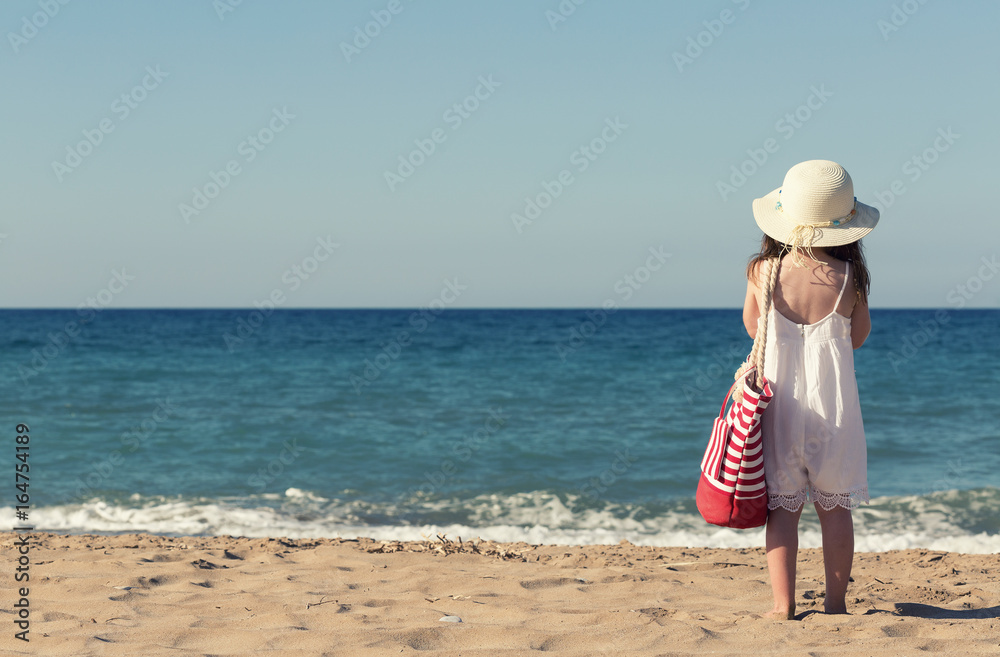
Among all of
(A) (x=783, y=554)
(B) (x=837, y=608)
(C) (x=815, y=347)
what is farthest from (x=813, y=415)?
(B) (x=837, y=608)

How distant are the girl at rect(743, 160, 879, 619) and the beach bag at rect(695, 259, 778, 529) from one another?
2.4 inches

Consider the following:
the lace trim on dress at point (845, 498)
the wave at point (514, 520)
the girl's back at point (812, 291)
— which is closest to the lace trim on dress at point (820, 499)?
the lace trim on dress at point (845, 498)

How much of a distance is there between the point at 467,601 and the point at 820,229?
2.36 meters

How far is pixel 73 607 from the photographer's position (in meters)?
3.47

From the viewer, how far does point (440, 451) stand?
10016mm

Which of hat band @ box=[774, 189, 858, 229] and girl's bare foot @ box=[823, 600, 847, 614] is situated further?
girl's bare foot @ box=[823, 600, 847, 614]

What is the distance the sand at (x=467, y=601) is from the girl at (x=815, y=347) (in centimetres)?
54

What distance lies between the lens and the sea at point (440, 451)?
272 inches

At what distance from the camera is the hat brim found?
307 cm

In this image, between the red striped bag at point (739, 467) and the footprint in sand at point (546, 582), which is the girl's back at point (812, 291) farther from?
the footprint in sand at point (546, 582)
